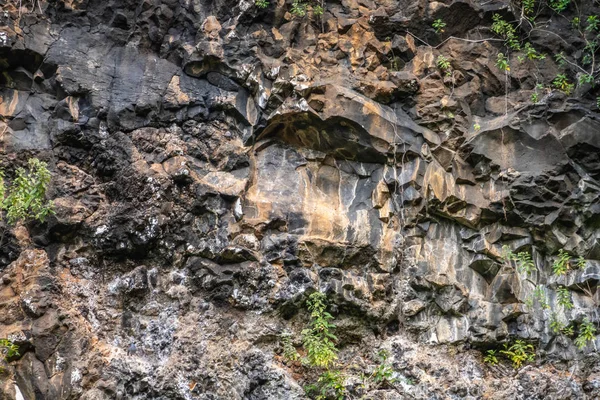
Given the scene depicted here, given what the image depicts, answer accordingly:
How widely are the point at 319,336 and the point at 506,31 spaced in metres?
4.16

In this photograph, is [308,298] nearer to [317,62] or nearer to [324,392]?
[324,392]

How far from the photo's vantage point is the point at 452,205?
688cm

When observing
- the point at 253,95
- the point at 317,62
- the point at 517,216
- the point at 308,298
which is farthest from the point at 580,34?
the point at 308,298

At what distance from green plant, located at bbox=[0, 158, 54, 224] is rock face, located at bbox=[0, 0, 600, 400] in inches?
8.8

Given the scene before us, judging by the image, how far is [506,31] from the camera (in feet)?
25.1

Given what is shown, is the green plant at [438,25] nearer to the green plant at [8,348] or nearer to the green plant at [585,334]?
the green plant at [585,334]

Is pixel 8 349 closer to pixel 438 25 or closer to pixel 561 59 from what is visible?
pixel 438 25

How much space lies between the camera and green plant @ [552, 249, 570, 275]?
21.6ft

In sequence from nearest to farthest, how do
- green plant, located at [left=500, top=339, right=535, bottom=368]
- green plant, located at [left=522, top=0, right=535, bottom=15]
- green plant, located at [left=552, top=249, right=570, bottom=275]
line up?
green plant, located at [left=500, top=339, right=535, bottom=368] → green plant, located at [left=552, top=249, right=570, bottom=275] → green plant, located at [left=522, top=0, right=535, bottom=15]

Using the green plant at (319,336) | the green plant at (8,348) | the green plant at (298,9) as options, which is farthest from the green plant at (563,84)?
the green plant at (8,348)

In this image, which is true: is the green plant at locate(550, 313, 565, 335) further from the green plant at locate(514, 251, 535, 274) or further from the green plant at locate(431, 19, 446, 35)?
the green plant at locate(431, 19, 446, 35)

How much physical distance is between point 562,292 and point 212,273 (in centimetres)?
347

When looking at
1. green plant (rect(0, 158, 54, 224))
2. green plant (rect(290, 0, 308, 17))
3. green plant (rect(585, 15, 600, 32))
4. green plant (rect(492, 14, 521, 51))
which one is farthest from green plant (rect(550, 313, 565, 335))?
green plant (rect(0, 158, 54, 224))

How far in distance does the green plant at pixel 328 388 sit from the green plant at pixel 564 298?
2.36 metres
